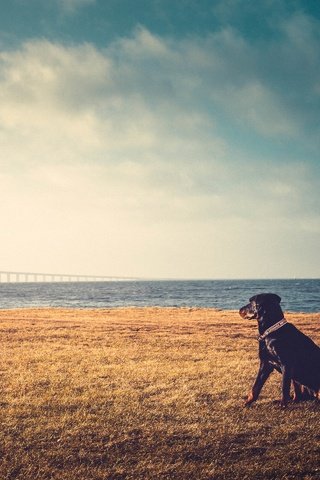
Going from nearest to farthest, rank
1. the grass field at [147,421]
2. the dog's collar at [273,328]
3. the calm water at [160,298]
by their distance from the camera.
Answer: the grass field at [147,421], the dog's collar at [273,328], the calm water at [160,298]

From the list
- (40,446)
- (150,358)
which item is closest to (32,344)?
(150,358)

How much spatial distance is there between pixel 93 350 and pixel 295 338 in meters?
7.90

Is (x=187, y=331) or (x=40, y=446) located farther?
(x=187, y=331)

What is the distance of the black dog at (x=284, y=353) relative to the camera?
6004 millimetres

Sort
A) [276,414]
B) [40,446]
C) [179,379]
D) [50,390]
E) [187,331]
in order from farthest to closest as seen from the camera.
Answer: [187,331]
[179,379]
[50,390]
[276,414]
[40,446]

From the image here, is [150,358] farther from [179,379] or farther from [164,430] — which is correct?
[164,430]

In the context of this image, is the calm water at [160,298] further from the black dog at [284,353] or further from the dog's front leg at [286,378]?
the dog's front leg at [286,378]

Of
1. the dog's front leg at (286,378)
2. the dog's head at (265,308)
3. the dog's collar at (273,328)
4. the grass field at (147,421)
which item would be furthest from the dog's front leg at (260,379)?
the dog's head at (265,308)

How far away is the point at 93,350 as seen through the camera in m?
12.3

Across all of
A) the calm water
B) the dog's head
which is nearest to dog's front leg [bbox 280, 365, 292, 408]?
the dog's head

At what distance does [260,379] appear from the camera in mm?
6434

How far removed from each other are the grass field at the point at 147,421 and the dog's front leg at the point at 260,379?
0.60 feet

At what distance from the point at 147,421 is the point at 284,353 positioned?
2.46 meters

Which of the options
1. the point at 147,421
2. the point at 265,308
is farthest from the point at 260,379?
the point at 147,421
